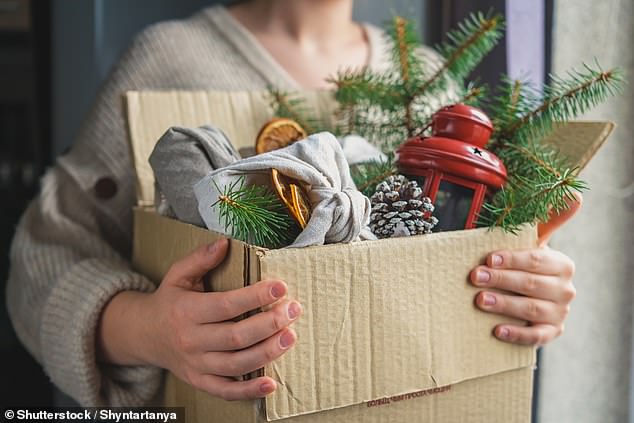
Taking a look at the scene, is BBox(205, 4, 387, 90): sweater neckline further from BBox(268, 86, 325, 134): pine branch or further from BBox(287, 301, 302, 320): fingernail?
BBox(287, 301, 302, 320): fingernail

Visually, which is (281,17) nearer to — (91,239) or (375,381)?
(91,239)

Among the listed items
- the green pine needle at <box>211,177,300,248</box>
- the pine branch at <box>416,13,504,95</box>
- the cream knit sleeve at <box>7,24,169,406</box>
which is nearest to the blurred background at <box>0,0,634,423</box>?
the pine branch at <box>416,13,504,95</box>

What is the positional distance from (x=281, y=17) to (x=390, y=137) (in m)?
0.39

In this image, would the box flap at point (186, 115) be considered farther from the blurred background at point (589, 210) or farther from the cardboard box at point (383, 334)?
the blurred background at point (589, 210)

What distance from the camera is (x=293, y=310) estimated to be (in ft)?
1.61

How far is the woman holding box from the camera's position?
1.74ft

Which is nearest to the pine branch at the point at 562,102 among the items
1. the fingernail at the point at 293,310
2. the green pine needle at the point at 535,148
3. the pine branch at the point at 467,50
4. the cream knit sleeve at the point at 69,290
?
the green pine needle at the point at 535,148

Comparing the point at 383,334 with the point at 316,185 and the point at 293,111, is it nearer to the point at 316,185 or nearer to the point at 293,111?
the point at 316,185

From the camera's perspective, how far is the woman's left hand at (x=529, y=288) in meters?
0.59

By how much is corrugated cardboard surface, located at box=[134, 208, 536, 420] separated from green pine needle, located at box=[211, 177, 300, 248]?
0.02 meters

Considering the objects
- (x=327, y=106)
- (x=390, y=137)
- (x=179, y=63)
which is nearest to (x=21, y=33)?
(x=179, y=63)

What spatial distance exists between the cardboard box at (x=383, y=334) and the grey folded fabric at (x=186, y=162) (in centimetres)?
2

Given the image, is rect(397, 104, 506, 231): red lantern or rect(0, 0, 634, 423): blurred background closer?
rect(397, 104, 506, 231): red lantern

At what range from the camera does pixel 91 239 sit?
0.83 metres
